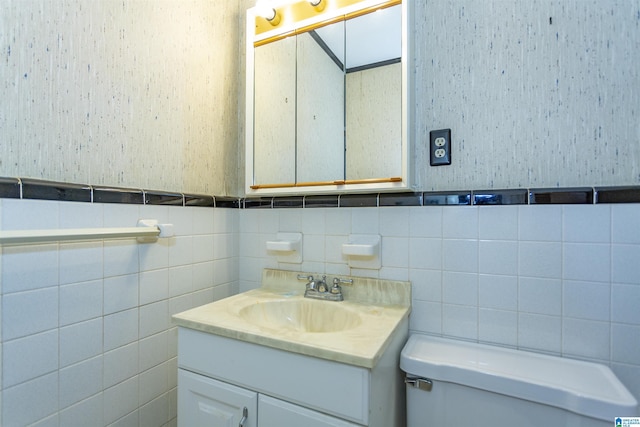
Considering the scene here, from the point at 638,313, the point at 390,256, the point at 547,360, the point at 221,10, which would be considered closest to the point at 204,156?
the point at 221,10

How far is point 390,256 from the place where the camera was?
107 cm

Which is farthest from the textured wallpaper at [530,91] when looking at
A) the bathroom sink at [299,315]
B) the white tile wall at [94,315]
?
the white tile wall at [94,315]

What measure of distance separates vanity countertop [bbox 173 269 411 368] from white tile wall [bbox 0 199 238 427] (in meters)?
0.20

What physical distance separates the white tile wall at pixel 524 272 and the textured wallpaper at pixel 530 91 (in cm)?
11

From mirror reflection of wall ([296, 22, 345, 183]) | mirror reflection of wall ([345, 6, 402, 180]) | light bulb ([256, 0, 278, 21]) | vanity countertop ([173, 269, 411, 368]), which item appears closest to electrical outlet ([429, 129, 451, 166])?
mirror reflection of wall ([345, 6, 402, 180])

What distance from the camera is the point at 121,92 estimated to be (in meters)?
0.93

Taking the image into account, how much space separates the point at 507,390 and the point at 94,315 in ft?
3.69

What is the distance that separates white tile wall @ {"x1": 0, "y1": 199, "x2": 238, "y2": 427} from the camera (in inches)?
27.9

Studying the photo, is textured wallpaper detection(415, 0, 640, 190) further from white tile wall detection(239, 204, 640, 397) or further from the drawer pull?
the drawer pull

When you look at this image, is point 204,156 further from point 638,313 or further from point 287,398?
point 638,313

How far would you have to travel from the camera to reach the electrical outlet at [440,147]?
3.24 ft

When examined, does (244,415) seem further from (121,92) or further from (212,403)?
(121,92)

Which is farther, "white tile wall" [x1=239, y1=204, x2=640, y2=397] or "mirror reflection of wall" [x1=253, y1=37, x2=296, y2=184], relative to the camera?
"mirror reflection of wall" [x1=253, y1=37, x2=296, y2=184]

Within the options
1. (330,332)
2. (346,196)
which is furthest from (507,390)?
(346,196)
